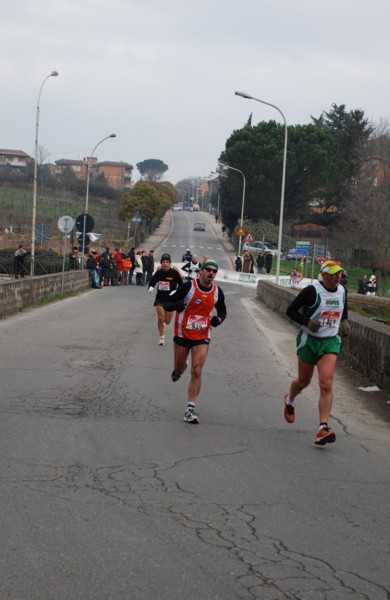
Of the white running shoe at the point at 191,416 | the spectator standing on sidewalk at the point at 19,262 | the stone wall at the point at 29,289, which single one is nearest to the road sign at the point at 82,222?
the stone wall at the point at 29,289

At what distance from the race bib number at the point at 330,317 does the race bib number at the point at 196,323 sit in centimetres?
144

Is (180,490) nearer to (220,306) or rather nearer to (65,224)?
(220,306)

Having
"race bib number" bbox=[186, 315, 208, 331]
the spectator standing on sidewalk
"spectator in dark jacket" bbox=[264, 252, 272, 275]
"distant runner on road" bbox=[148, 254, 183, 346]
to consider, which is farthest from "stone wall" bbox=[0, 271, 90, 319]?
"spectator in dark jacket" bbox=[264, 252, 272, 275]

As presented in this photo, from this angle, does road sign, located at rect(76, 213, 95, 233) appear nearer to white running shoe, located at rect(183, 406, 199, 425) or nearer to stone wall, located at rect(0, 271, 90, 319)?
stone wall, located at rect(0, 271, 90, 319)

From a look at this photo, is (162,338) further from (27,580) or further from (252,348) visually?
(27,580)

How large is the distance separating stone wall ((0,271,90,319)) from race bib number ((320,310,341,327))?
1342 centimetres

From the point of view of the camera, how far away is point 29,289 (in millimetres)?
24250

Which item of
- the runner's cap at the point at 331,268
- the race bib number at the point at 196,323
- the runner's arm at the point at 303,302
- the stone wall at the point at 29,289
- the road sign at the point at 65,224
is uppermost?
the road sign at the point at 65,224

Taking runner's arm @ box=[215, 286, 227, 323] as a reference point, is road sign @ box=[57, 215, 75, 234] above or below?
above

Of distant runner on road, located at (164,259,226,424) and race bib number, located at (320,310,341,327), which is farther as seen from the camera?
distant runner on road, located at (164,259,226,424)

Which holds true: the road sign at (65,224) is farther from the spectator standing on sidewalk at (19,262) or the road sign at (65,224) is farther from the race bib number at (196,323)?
the race bib number at (196,323)

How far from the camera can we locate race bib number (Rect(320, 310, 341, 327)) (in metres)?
8.28

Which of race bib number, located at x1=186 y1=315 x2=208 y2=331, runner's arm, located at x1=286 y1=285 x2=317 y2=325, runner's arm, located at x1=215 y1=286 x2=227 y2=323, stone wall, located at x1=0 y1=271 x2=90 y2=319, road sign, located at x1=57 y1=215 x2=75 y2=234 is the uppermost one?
road sign, located at x1=57 y1=215 x2=75 y2=234

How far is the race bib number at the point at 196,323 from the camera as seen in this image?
9.13 metres
